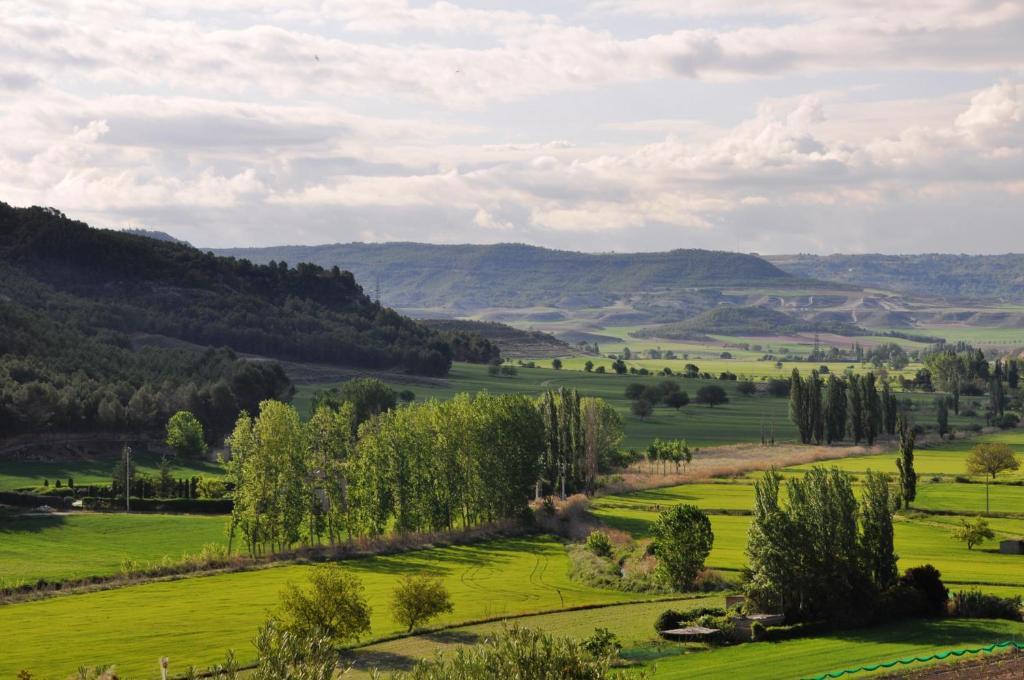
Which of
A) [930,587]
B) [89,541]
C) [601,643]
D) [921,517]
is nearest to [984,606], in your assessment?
[930,587]

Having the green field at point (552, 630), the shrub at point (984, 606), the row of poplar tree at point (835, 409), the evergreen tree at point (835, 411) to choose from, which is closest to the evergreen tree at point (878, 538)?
the shrub at point (984, 606)

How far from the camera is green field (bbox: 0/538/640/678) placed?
61906 millimetres

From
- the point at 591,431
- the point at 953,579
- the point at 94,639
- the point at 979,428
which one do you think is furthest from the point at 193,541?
the point at 979,428

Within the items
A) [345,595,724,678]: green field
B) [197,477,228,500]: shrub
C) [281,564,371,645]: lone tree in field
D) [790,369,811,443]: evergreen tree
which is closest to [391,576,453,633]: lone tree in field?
[345,595,724,678]: green field

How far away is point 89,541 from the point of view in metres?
94.6

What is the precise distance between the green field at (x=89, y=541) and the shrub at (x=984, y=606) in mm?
53645

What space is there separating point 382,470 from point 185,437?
163 feet

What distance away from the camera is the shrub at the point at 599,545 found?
90406 millimetres

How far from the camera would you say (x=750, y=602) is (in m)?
67.9

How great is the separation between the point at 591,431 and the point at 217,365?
8835 cm

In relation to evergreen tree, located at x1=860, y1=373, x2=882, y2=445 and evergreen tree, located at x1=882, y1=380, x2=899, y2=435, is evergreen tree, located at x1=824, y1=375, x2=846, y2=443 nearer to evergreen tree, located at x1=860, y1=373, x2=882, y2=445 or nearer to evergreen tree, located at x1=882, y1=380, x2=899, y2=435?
evergreen tree, located at x1=860, y1=373, x2=882, y2=445

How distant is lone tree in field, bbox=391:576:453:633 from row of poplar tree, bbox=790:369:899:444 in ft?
382

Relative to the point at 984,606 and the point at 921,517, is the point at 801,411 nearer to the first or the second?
the point at 921,517

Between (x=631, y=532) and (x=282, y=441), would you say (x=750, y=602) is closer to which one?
(x=631, y=532)
